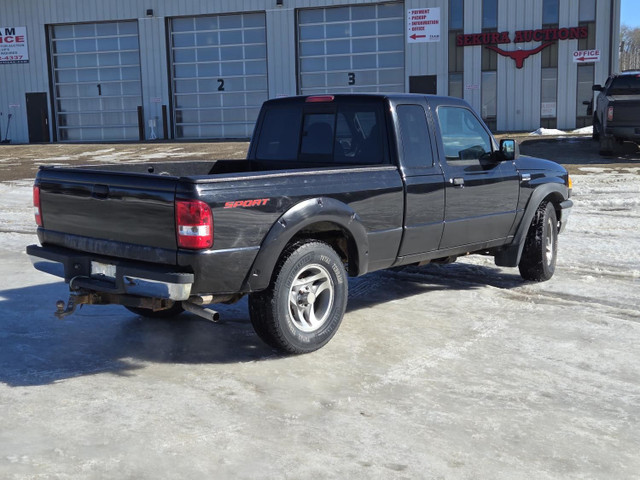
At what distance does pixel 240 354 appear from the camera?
5492 mm

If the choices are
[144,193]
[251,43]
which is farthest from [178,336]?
[251,43]

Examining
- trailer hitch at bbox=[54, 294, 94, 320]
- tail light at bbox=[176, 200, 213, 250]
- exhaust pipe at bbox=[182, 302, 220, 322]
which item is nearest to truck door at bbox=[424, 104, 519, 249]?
exhaust pipe at bbox=[182, 302, 220, 322]

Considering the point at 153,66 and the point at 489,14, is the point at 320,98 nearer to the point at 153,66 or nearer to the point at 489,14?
the point at 489,14

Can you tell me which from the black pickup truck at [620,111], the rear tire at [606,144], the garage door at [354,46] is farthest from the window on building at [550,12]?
the rear tire at [606,144]

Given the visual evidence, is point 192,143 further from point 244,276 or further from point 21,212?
point 244,276

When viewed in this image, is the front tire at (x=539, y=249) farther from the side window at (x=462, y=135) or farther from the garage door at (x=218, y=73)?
the garage door at (x=218, y=73)

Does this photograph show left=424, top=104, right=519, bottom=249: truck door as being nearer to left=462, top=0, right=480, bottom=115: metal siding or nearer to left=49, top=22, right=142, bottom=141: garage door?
left=462, top=0, right=480, bottom=115: metal siding

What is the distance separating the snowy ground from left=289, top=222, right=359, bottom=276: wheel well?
57 cm

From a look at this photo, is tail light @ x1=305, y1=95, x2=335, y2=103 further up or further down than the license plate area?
further up

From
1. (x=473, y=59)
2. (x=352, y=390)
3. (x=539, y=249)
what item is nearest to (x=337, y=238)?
(x=352, y=390)

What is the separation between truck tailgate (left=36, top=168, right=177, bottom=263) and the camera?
479cm

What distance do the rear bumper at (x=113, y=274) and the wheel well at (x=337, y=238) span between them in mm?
1033

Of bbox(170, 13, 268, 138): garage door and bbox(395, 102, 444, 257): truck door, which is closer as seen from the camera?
bbox(395, 102, 444, 257): truck door

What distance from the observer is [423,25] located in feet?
106
